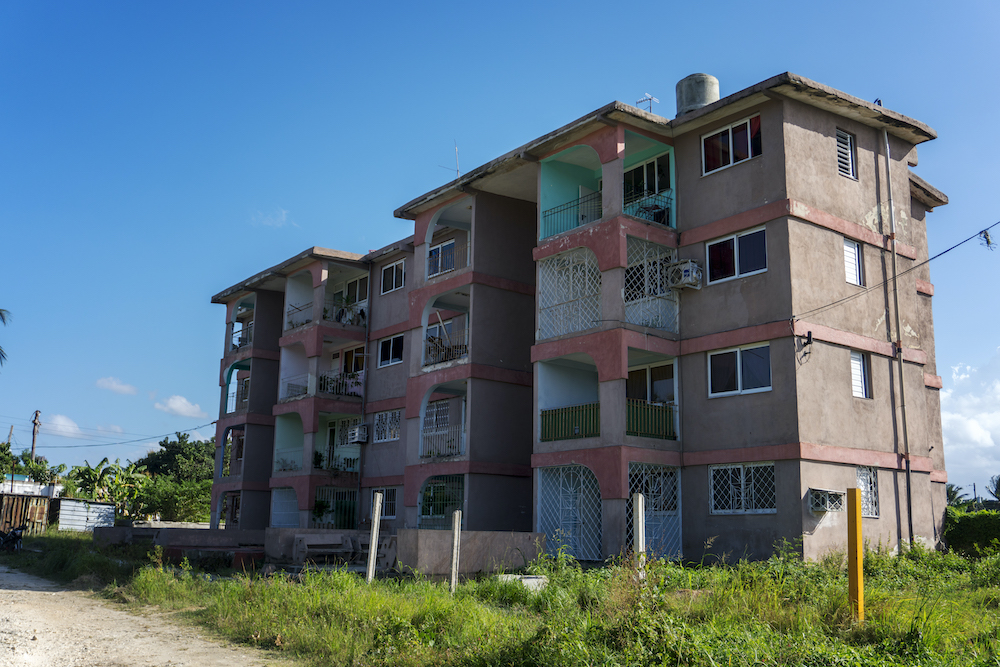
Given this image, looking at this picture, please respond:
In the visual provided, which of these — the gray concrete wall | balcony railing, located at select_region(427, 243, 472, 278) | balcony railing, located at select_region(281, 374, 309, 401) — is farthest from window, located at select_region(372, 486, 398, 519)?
the gray concrete wall

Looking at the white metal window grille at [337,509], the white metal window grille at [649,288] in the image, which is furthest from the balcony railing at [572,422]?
the white metal window grille at [337,509]

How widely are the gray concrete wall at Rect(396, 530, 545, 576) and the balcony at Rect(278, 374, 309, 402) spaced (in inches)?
704

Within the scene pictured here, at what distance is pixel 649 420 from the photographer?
20594mm

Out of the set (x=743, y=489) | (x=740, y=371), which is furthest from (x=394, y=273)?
(x=743, y=489)

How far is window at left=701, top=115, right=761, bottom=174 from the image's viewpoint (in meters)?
20.8

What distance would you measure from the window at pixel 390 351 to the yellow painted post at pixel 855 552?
21.8 meters

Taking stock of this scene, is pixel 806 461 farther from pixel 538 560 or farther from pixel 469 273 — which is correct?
pixel 469 273

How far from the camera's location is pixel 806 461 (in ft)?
60.5

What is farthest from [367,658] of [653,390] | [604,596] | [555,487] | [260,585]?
[653,390]

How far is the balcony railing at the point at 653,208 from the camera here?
2234 centimetres

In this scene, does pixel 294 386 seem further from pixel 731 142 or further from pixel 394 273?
pixel 731 142

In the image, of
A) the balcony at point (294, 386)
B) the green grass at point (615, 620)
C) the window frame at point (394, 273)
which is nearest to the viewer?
the green grass at point (615, 620)

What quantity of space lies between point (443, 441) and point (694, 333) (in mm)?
9247

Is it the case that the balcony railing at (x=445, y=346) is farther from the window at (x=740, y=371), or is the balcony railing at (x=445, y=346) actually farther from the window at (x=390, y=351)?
the window at (x=740, y=371)
